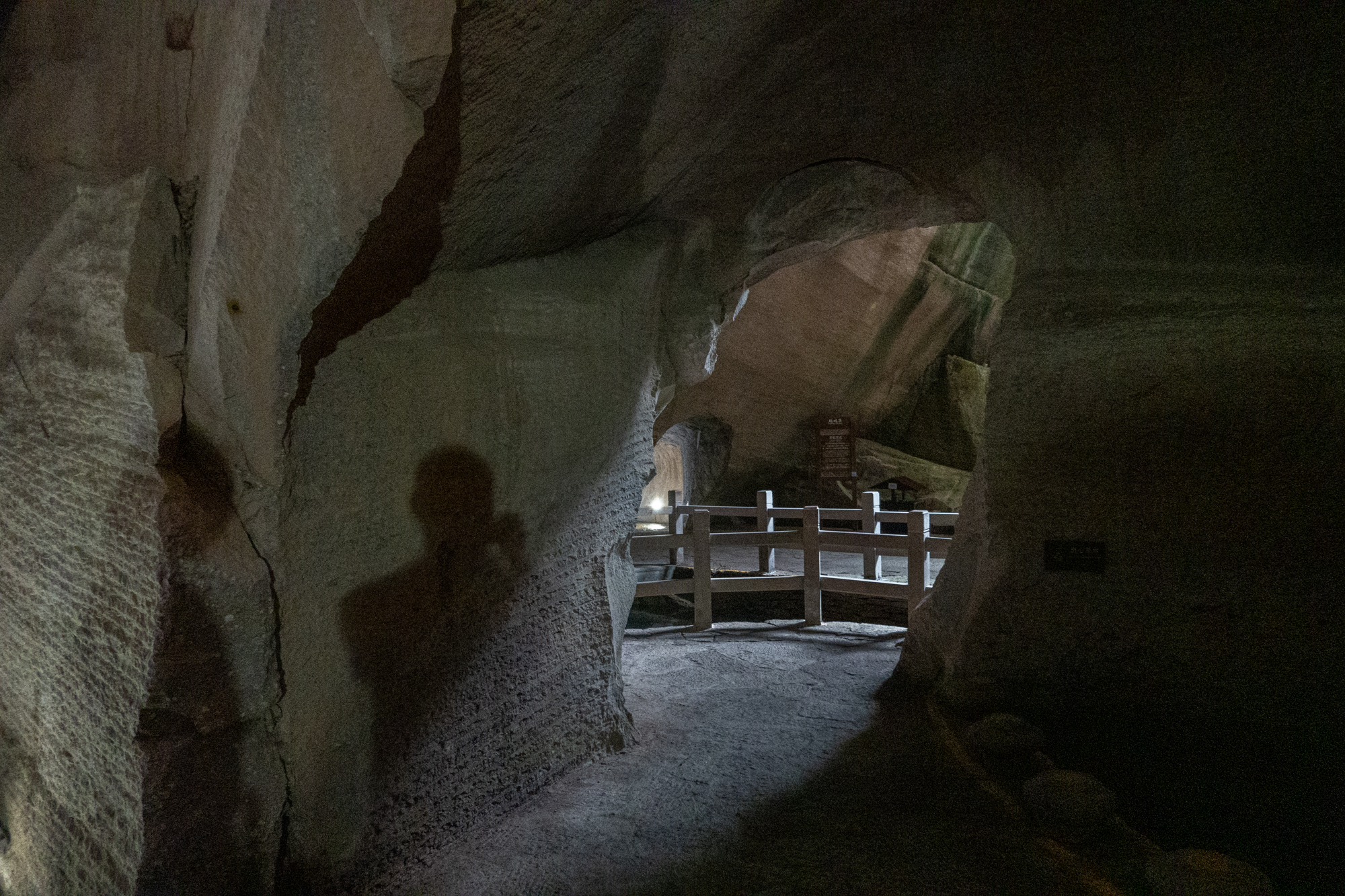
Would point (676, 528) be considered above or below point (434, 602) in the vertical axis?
below

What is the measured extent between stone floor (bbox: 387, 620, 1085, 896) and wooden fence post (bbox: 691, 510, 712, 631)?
1712 millimetres

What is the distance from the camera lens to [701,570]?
6309 millimetres

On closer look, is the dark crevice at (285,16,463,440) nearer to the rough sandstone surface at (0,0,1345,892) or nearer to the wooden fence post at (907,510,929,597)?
the rough sandstone surface at (0,0,1345,892)

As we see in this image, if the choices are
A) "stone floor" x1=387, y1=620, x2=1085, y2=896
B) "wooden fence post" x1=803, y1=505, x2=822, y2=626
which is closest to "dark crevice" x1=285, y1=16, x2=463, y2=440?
"stone floor" x1=387, y1=620, x2=1085, y2=896

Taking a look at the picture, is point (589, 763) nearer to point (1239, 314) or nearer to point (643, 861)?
point (643, 861)

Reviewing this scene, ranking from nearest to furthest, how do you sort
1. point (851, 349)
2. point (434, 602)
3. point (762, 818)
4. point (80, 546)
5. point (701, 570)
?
1. point (80, 546)
2. point (434, 602)
3. point (762, 818)
4. point (701, 570)
5. point (851, 349)

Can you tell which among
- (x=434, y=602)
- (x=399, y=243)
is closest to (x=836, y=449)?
(x=434, y=602)

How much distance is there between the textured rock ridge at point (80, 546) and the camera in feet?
7.99

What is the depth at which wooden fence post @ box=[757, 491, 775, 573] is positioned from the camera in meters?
9.03

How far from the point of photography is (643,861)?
8.95ft

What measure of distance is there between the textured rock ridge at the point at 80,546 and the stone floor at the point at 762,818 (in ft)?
3.62

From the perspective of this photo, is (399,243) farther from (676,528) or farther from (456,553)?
(676,528)

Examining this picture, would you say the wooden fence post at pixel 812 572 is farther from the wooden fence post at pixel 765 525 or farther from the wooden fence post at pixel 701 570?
the wooden fence post at pixel 765 525

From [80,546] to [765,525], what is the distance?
24.7 ft
